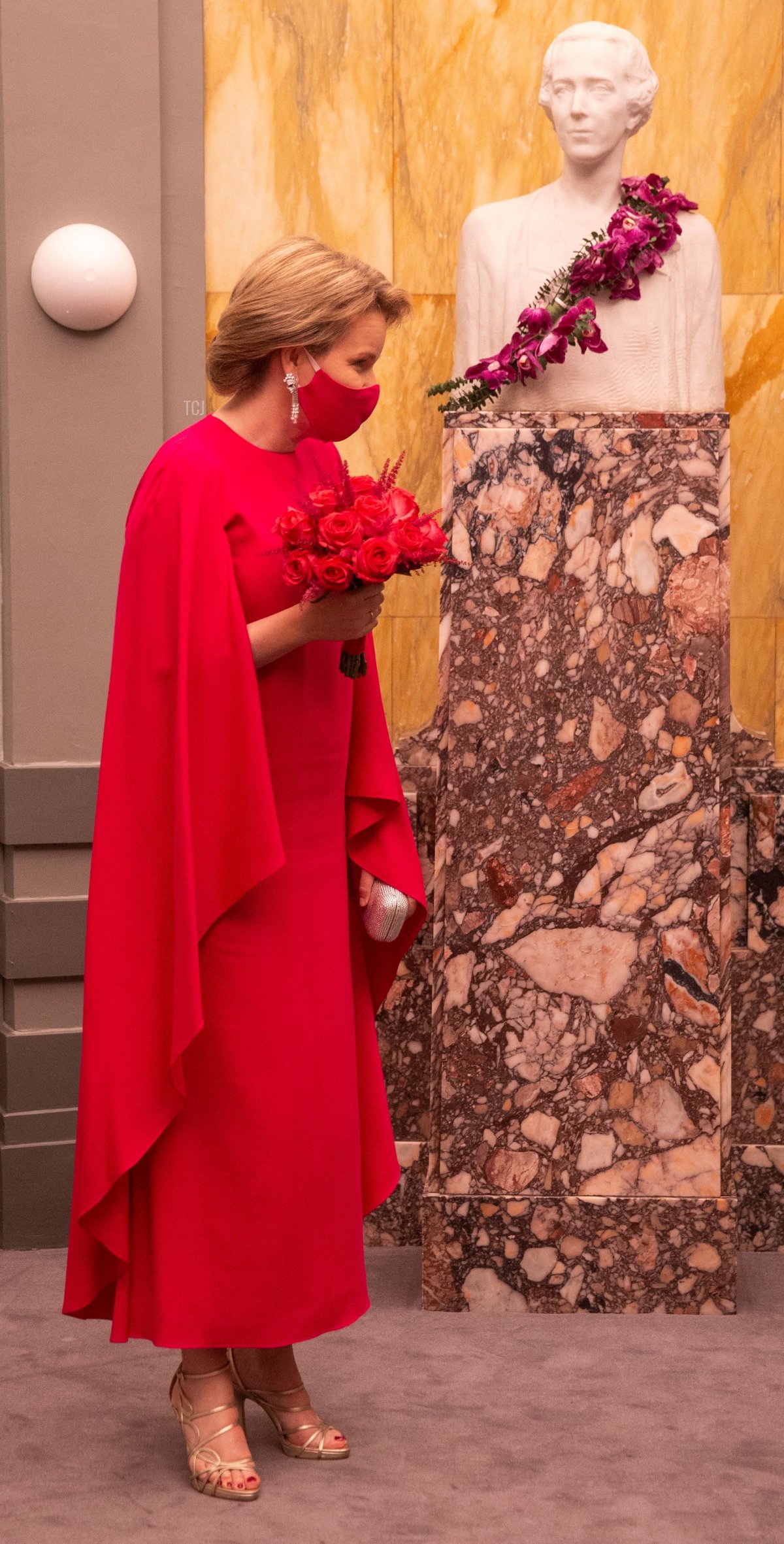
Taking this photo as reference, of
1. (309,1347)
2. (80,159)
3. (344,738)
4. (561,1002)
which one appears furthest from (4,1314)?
(80,159)

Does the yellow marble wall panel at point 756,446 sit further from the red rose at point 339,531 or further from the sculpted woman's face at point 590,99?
the red rose at point 339,531

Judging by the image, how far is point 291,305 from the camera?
278 cm

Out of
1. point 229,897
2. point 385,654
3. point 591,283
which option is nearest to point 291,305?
point 229,897

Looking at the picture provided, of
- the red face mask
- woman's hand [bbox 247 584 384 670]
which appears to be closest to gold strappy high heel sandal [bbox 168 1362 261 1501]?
woman's hand [bbox 247 584 384 670]

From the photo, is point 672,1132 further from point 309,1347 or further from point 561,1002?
point 309,1347

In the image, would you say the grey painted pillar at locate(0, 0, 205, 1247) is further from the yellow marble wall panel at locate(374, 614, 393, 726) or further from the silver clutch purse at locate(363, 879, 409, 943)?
the silver clutch purse at locate(363, 879, 409, 943)

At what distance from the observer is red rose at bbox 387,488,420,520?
2691 mm

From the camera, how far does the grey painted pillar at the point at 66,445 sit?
4.16 meters

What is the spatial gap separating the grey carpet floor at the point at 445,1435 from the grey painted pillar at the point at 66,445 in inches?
26.4

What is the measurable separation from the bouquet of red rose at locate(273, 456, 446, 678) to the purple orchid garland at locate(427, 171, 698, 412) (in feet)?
3.91

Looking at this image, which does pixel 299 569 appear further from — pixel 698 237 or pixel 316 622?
pixel 698 237

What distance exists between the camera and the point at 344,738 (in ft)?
9.85

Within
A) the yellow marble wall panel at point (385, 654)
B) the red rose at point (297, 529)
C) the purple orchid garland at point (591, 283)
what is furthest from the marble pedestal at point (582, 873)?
the red rose at point (297, 529)

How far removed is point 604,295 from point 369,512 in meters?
1.46
